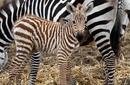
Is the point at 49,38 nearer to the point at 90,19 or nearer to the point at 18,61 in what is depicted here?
the point at 18,61

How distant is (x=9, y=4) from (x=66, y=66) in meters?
1.88

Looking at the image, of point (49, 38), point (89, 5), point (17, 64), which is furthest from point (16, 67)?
point (89, 5)

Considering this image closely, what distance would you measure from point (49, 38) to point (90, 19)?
0.73 metres

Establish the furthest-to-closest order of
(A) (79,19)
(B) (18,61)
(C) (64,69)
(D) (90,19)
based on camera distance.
Answer: (D) (90,19) → (B) (18,61) → (C) (64,69) → (A) (79,19)

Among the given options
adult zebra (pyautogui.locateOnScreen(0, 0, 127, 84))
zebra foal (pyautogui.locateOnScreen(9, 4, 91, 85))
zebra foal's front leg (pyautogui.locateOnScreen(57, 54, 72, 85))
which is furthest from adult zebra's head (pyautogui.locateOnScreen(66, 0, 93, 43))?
adult zebra (pyautogui.locateOnScreen(0, 0, 127, 84))

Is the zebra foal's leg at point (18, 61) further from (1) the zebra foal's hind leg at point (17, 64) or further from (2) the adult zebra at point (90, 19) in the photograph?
(2) the adult zebra at point (90, 19)

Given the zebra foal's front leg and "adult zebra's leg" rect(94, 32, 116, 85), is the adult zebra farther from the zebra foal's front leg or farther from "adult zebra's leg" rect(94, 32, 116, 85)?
the zebra foal's front leg

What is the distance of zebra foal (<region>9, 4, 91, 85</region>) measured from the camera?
23.3 feet

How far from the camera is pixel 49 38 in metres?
7.52

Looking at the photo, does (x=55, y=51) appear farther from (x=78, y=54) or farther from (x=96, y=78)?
(x=78, y=54)

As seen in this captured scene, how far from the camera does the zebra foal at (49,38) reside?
23.3ft

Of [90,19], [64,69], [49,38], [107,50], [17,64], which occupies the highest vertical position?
[90,19]

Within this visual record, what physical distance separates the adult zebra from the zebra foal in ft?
1.50

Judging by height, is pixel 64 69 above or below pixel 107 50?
below
